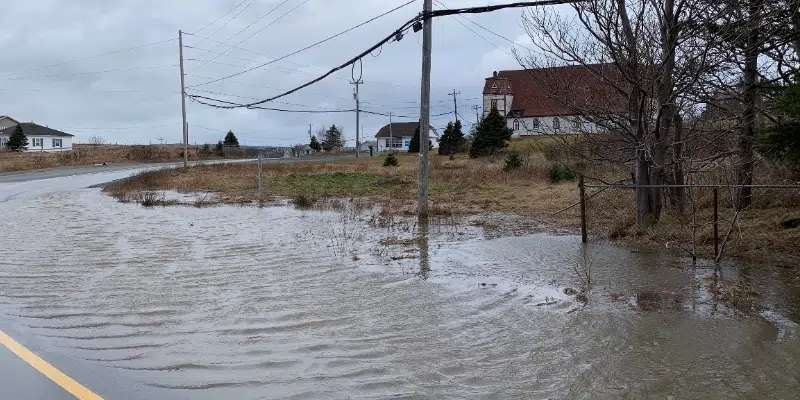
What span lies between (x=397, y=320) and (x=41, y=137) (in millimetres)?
101965

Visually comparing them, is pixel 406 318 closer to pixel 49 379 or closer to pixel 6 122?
pixel 49 379

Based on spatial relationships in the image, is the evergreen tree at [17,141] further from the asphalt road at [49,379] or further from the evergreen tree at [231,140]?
the asphalt road at [49,379]

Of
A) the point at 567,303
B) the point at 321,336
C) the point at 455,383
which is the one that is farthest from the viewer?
the point at 567,303

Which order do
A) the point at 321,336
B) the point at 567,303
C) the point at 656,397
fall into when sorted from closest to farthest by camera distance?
the point at 656,397 → the point at 321,336 → the point at 567,303

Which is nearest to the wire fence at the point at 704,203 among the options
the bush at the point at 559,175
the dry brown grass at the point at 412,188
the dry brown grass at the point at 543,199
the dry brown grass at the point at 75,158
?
the dry brown grass at the point at 543,199

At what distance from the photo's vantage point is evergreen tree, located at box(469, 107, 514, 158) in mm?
51375

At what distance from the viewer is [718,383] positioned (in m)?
4.89

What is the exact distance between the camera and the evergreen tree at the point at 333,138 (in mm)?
115613

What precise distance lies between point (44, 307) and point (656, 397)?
689cm

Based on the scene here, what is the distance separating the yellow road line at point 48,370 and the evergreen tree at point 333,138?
108m

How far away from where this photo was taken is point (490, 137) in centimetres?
5153

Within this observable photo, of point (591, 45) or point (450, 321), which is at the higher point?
point (591, 45)

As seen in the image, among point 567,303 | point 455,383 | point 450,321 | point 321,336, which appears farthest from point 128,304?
point 567,303

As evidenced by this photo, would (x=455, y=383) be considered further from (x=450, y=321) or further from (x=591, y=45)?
(x=591, y=45)
